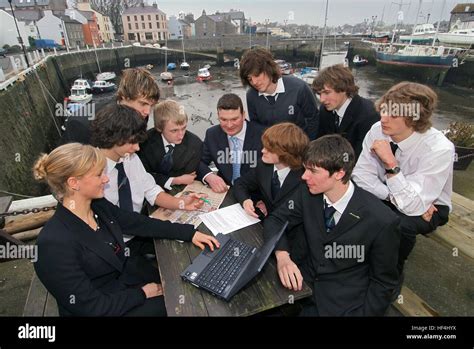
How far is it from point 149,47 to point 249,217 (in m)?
59.7

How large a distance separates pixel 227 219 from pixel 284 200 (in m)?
0.65

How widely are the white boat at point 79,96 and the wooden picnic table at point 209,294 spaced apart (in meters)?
28.4

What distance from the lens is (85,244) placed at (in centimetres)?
223

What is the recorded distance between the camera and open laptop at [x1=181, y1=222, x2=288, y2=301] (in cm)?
212

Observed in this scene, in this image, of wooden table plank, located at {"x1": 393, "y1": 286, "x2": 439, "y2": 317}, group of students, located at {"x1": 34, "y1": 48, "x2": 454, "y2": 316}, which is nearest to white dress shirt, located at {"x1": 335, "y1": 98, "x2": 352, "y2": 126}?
group of students, located at {"x1": 34, "y1": 48, "x2": 454, "y2": 316}

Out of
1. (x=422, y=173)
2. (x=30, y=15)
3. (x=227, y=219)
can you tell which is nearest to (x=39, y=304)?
(x=227, y=219)

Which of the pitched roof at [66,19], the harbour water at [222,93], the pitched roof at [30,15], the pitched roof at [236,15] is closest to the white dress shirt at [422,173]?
the harbour water at [222,93]

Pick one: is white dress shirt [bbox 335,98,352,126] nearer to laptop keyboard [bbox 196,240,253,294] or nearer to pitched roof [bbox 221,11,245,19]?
laptop keyboard [bbox 196,240,253,294]

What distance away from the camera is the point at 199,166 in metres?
3.95

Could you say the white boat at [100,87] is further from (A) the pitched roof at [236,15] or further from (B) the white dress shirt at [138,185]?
(A) the pitched roof at [236,15]

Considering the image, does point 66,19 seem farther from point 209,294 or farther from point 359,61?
point 209,294

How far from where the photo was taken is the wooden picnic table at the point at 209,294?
1993 millimetres

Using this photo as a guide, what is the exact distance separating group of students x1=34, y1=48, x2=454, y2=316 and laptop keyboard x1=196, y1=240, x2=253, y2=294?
8.3 inches

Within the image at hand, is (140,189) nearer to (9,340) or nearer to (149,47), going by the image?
(9,340)
